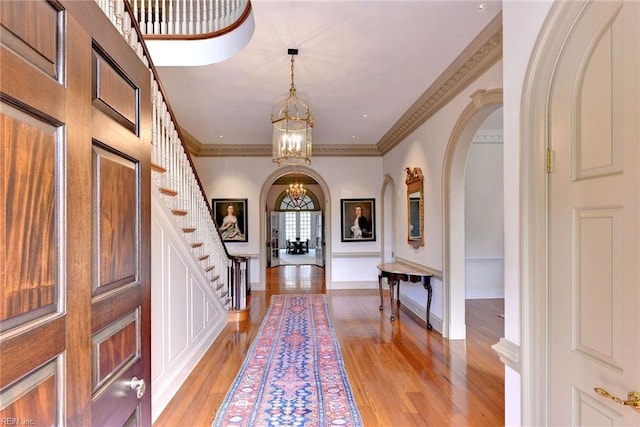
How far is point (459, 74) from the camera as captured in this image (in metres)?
3.57

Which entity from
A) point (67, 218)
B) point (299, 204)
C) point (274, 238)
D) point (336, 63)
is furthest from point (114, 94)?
point (299, 204)

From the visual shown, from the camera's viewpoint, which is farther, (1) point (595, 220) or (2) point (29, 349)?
(1) point (595, 220)

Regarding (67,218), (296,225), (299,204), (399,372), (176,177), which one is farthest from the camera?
(296,225)

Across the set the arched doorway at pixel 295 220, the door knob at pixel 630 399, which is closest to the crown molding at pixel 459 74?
the door knob at pixel 630 399

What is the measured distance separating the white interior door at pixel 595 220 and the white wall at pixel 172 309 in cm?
249

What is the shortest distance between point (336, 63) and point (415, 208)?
2776 mm

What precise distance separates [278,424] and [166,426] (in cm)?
81

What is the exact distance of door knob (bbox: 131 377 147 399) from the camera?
1.19 m

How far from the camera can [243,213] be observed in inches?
289

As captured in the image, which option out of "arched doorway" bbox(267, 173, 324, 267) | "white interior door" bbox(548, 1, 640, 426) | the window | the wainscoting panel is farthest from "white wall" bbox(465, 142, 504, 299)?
the window

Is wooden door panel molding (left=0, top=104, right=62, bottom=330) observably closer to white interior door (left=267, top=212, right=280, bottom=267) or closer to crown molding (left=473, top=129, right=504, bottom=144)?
crown molding (left=473, top=129, right=504, bottom=144)

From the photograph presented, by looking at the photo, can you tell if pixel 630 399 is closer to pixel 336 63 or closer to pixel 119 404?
pixel 119 404

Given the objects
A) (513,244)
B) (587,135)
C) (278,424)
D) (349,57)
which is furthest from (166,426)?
(349,57)

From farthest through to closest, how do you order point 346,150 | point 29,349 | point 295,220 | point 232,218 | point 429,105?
point 295,220 < point 346,150 < point 232,218 < point 429,105 < point 29,349
